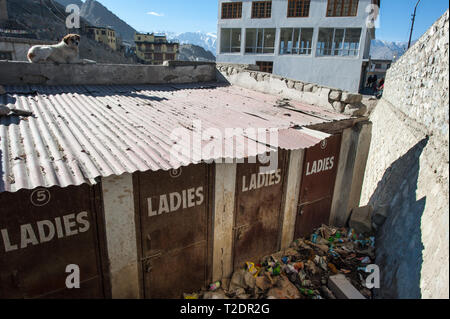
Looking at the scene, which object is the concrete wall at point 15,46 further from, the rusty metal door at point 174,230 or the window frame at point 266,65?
the rusty metal door at point 174,230

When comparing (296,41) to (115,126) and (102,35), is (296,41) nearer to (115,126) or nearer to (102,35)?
(115,126)

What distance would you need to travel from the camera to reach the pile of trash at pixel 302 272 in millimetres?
5160

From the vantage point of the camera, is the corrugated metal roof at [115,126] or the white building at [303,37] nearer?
the corrugated metal roof at [115,126]

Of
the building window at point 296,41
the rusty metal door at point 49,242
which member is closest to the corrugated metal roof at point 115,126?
the rusty metal door at point 49,242

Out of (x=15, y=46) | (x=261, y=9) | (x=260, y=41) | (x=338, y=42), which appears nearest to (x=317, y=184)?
(x=338, y=42)

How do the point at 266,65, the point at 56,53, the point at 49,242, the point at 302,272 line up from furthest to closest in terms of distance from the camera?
the point at 266,65 < the point at 56,53 < the point at 302,272 < the point at 49,242

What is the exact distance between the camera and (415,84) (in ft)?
24.7

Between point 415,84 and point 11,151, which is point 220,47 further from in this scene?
point 11,151

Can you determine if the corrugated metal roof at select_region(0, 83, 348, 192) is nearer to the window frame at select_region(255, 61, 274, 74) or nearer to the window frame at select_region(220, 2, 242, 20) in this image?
the window frame at select_region(255, 61, 274, 74)

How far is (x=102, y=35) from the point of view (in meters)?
55.8

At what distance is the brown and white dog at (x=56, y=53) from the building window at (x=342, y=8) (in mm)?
19656

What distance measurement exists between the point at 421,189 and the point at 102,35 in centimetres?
6346

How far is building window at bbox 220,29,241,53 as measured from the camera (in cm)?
2627

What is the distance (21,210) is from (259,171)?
3.80m
